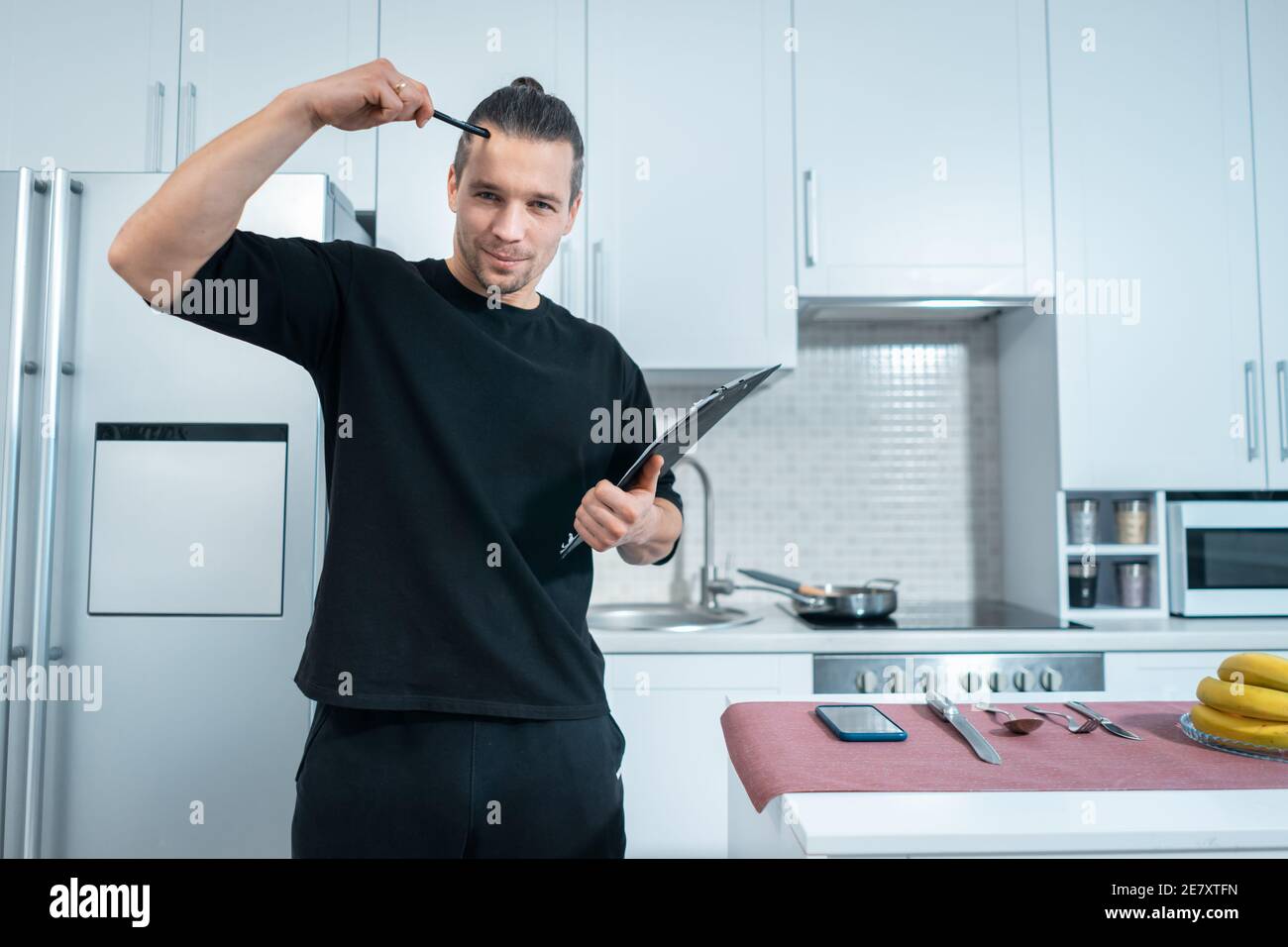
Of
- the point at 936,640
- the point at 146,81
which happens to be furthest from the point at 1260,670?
the point at 146,81

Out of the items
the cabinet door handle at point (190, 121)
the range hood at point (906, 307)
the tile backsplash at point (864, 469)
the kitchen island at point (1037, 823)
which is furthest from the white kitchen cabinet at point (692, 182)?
the kitchen island at point (1037, 823)

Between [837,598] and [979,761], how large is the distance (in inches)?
46.2

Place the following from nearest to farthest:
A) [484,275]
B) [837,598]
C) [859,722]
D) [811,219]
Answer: [859,722] < [484,275] < [837,598] < [811,219]

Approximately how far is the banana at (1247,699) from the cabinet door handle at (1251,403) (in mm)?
1515

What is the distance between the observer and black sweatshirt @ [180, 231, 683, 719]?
0.91m

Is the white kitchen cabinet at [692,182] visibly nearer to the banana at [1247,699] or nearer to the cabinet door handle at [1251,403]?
the cabinet door handle at [1251,403]

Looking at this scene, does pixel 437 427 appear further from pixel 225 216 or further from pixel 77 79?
pixel 77 79

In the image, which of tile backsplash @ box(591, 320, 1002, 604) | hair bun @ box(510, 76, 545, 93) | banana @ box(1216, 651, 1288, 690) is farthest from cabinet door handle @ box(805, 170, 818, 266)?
banana @ box(1216, 651, 1288, 690)

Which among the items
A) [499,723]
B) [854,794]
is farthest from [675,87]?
[854,794]

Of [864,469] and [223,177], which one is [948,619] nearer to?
[864,469]

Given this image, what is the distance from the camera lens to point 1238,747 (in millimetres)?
813

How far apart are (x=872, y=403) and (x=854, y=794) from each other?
1.81 metres

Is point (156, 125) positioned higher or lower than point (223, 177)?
higher

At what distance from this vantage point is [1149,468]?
6.70 ft
